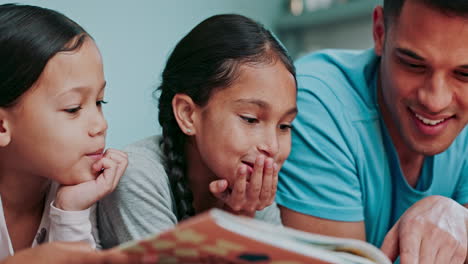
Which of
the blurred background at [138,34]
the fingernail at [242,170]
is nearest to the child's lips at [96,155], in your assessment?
the fingernail at [242,170]

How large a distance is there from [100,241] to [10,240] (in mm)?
167

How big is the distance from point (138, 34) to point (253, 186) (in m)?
1.35

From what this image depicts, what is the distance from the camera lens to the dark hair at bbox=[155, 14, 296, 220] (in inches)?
43.6

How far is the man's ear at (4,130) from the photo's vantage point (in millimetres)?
941

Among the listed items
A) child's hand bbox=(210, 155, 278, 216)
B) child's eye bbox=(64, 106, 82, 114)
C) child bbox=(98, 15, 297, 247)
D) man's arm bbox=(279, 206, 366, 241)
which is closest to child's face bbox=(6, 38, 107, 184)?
child's eye bbox=(64, 106, 82, 114)

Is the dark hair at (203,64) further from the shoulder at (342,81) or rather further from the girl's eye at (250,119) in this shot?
the shoulder at (342,81)

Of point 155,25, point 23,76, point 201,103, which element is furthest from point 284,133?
point 155,25

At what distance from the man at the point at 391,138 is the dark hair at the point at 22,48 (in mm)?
615

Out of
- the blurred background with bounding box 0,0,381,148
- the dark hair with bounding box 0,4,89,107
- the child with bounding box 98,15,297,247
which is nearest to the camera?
the dark hair with bounding box 0,4,89,107

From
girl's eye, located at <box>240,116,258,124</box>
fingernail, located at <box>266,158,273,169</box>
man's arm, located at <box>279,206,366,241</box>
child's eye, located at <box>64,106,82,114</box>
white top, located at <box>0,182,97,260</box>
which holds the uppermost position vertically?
child's eye, located at <box>64,106,82,114</box>

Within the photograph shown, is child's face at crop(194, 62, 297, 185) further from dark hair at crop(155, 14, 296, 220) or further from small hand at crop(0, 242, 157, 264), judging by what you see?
small hand at crop(0, 242, 157, 264)

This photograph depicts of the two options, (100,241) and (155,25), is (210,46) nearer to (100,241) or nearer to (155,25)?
(100,241)

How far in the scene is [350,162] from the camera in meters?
1.31

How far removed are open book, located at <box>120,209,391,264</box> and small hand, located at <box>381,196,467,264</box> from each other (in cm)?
38
